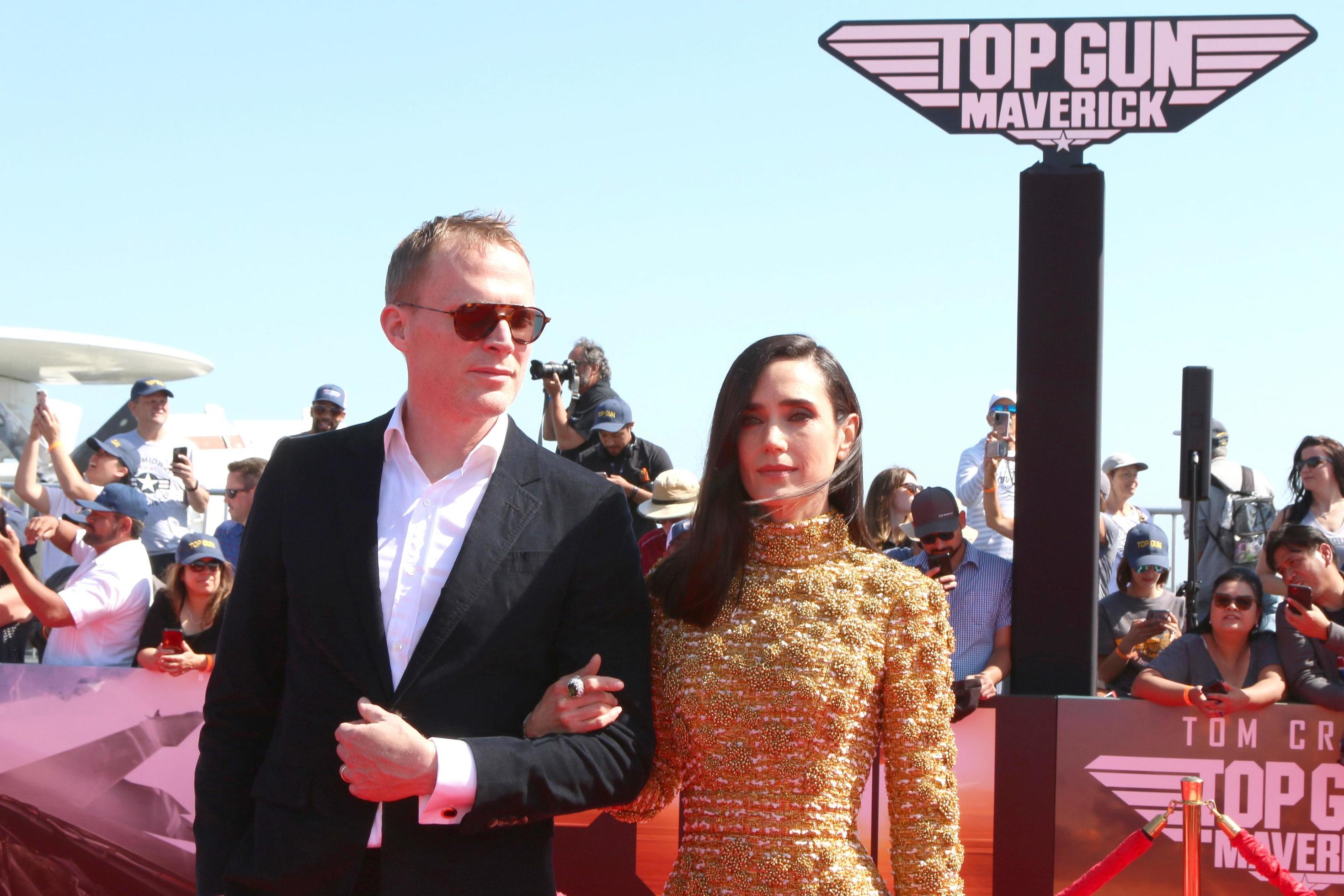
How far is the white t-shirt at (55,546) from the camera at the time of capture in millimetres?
8266

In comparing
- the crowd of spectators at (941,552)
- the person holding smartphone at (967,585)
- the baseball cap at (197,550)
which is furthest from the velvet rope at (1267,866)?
the baseball cap at (197,550)

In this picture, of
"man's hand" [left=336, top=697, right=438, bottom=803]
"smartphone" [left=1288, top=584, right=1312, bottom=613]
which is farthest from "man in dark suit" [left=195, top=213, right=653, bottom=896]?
"smartphone" [left=1288, top=584, right=1312, bottom=613]

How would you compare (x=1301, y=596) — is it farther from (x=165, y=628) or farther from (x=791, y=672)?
(x=165, y=628)

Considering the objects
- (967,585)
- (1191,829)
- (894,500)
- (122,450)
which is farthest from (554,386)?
(1191,829)

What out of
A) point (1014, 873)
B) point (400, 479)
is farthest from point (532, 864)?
point (1014, 873)

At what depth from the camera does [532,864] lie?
2309 millimetres

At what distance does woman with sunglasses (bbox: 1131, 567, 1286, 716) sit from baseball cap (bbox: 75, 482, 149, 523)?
181 inches

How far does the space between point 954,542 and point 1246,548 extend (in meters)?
2.76

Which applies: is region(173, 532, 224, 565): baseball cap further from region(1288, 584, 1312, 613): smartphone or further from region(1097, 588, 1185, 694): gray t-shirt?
region(1288, 584, 1312, 613): smartphone

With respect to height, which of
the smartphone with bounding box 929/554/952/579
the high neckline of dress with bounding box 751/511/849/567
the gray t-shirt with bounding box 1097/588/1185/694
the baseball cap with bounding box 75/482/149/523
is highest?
the high neckline of dress with bounding box 751/511/849/567

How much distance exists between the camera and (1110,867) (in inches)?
160

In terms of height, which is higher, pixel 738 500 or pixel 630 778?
pixel 738 500

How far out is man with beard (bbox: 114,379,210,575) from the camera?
809cm

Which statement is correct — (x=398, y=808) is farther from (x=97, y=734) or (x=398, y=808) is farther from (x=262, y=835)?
(x=97, y=734)
